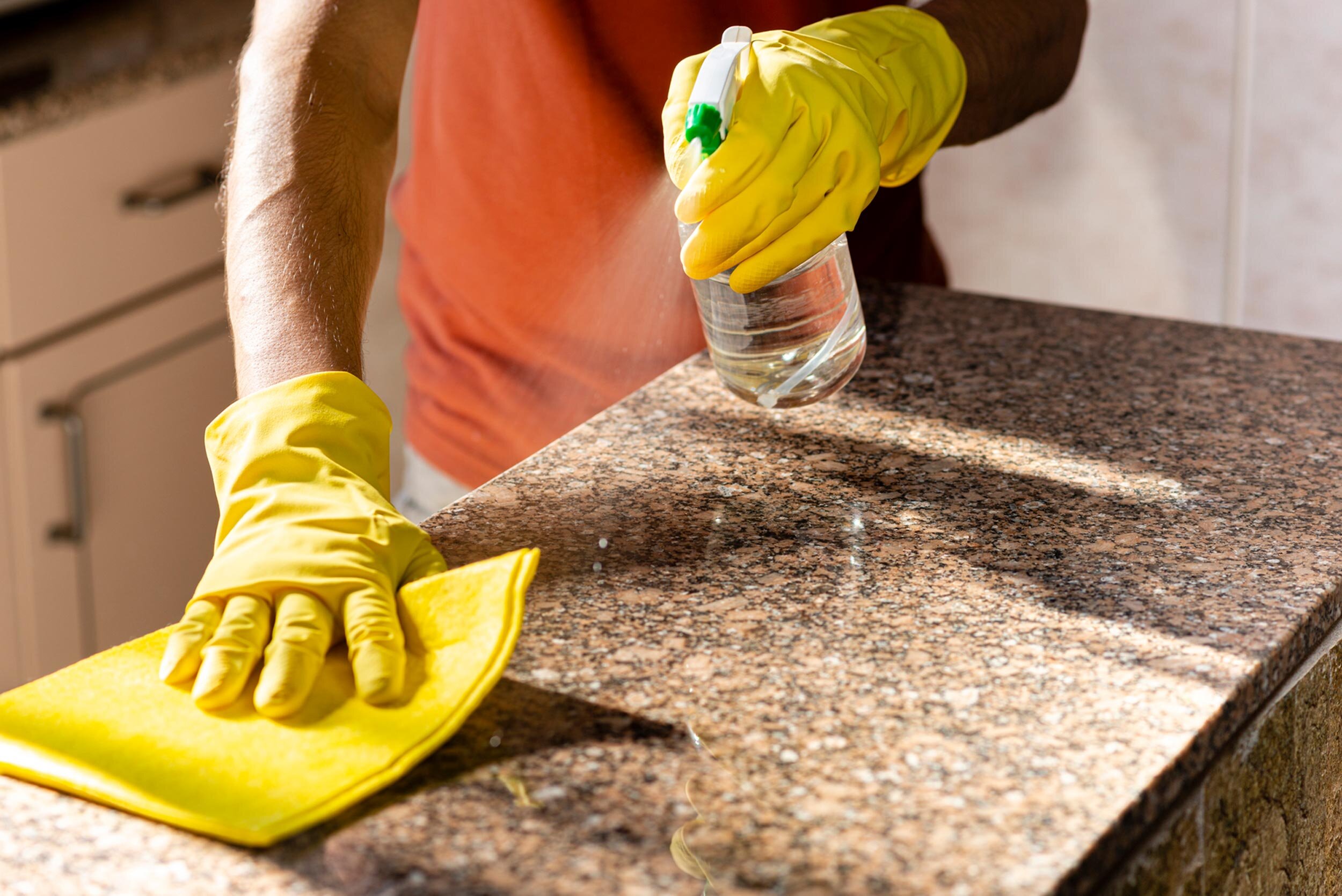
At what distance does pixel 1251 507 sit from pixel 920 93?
0.37 m

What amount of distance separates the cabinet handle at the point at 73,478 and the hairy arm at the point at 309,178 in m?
0.84

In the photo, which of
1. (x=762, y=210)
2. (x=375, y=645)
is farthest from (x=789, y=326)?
(x=375, y=645)

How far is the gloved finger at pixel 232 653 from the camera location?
62 centimetres

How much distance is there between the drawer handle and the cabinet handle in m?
0.29

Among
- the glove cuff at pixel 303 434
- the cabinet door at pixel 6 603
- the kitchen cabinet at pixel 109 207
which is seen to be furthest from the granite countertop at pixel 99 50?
the glove cuff at pixel 303 434

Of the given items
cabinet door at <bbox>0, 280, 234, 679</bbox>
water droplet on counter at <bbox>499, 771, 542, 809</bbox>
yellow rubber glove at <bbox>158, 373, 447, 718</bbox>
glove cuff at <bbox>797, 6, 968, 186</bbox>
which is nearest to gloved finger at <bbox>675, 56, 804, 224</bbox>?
glove cuff at <bbox>797, 6, 968, 186</bbox>

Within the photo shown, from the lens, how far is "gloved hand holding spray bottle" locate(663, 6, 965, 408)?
77cm

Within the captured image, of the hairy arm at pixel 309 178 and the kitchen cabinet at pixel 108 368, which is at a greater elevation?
the hairy arm at pixel 309 178

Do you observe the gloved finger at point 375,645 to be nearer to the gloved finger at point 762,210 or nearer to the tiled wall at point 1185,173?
the gloved finger at point 762,210

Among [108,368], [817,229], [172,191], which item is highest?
[817,229]

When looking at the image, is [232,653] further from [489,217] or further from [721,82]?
[489,217]

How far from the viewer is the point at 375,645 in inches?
24.9

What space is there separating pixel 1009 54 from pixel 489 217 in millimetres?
515

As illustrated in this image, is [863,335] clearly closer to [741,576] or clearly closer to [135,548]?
[741,576]
